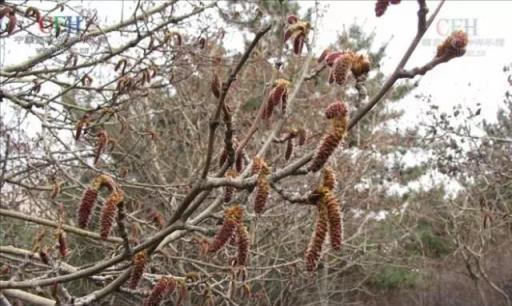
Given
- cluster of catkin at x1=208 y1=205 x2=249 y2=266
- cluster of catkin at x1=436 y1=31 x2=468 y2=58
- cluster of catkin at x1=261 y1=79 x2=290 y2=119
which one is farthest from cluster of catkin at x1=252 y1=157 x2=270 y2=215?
cluster of catkin at x1=436 y1=31 x2=468 y2=58

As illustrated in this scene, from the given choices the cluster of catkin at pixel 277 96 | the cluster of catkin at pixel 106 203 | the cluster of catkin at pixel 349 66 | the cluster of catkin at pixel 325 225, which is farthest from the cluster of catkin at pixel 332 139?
the cluster of catkin at pixel 106 203

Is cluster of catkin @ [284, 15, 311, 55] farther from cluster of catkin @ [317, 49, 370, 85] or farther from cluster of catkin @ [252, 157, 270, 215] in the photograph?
cluster of catkin @ [252, 157, 270, 215]

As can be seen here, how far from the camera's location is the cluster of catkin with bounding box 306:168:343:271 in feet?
4.56

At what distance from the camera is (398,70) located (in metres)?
1.42

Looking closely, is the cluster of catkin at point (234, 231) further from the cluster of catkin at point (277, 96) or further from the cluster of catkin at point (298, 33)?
the cluster of catkin at point (298, 33)

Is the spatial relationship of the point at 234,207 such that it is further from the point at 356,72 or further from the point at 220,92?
the point at 356,72

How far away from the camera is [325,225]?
4.60 feet

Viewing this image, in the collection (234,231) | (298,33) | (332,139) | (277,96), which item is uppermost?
(298,33)

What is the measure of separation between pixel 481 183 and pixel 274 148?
4.32m

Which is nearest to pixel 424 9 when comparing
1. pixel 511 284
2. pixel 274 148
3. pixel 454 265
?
pixel 274 148

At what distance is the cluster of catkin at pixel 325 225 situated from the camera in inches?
54.7

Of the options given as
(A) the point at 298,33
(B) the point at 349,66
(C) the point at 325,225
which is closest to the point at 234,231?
(C) the point at 325,225

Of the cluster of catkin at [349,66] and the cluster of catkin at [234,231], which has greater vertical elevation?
the cluster of catkin at [349,66]

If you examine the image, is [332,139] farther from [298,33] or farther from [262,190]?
[298,33]
